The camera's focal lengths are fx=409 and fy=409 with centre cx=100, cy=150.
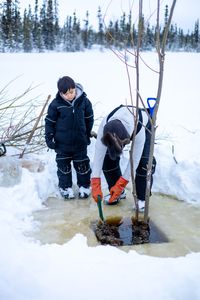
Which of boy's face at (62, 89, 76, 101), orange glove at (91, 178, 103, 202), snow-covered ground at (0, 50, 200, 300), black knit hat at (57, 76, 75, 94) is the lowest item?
snow-covered ground at (0, 50, 200, 300)

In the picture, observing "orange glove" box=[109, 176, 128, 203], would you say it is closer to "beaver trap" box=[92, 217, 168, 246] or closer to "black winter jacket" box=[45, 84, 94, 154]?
"beaver trap" box=[92, 217, 168, 246]

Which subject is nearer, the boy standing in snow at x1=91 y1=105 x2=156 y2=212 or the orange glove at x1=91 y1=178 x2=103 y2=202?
the boy standing in snow at x1=91 y1=105 x2=156 y2=212

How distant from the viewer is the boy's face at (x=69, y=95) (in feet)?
14.8

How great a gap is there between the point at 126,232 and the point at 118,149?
0.92 m

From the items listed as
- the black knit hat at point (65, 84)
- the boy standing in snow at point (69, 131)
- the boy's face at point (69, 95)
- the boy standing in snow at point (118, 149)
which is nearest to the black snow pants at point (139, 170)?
the boy standing in snow at point (118, 149)

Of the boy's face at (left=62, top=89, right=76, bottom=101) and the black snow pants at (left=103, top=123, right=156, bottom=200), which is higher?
the boy's face at (left=62, top=89, right=76, bottom=101)

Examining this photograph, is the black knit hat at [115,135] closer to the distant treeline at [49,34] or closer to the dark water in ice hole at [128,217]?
the dark water in ice hole at [128,217]

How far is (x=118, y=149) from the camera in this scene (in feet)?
12.0

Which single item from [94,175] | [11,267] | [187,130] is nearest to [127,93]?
[187,130]

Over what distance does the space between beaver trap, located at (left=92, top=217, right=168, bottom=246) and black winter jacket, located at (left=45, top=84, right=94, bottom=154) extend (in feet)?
3.38

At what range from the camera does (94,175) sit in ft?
13.8

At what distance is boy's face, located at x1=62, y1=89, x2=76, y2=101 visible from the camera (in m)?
4.51

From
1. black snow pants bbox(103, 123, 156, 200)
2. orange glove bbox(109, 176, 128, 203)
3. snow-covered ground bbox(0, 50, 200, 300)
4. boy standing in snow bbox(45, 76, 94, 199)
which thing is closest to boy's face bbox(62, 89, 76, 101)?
boy standing in snow bbox(45, 76, 94, 199)

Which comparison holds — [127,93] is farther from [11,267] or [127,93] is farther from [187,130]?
[11,267]
